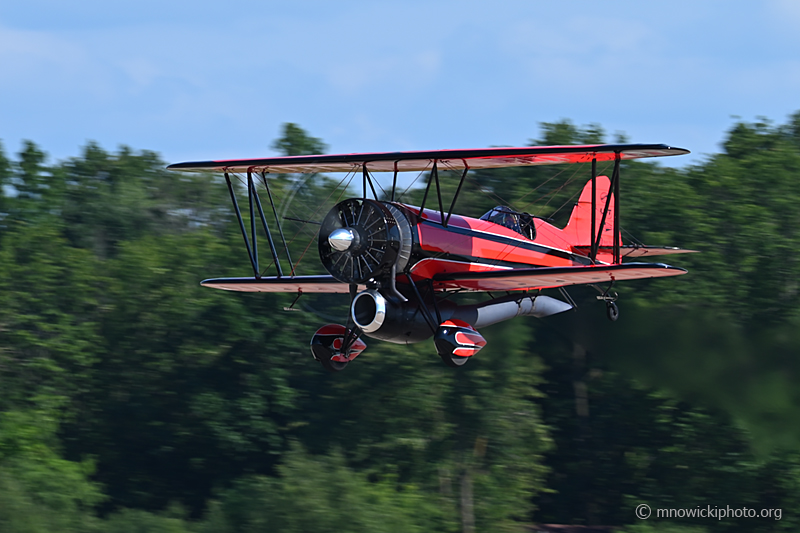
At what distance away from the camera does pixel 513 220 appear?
18.0 m

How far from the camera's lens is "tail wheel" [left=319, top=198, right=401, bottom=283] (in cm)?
1564

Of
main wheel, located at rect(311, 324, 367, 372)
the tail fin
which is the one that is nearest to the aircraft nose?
main wheel, located at rect(311, 324, 367, 372)

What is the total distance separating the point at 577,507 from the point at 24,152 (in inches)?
1503

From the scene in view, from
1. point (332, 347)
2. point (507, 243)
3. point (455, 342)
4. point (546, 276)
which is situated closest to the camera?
point (455, 342)

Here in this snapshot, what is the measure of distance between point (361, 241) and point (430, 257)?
1.20 metres

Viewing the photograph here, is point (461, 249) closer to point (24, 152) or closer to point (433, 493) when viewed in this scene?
point (433, 493)

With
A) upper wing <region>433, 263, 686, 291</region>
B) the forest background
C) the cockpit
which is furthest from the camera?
the forest background

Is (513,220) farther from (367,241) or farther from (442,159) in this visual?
(367,241)

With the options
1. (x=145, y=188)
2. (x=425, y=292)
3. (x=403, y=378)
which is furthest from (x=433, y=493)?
(x=145, y=188)

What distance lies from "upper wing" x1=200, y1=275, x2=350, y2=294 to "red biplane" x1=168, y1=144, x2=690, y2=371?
40mm

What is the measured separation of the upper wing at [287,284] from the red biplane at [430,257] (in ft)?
0.13

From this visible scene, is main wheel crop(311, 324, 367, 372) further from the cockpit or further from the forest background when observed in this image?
the forest background

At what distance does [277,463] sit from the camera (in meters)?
44.6

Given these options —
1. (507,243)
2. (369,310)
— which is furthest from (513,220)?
(369,310)
